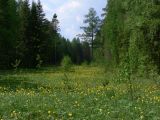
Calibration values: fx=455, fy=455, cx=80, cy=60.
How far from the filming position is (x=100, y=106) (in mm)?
11328

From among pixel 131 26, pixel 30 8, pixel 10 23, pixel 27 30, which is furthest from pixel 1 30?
pixel 131 26

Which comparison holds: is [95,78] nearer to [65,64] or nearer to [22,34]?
[65,64]

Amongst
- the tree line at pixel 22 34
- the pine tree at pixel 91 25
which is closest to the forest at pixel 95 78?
the tree line at pixel 22 34

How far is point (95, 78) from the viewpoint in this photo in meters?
33.3

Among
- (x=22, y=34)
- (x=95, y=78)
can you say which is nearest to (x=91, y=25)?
(x=22, y=34)

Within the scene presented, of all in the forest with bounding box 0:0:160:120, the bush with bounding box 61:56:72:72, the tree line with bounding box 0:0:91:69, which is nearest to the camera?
the forest with bounding box 0:0:160:120

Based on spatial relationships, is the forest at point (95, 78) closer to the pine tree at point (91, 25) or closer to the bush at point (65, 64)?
the bush at point (65, 64)

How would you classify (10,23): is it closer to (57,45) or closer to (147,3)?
(147,3)

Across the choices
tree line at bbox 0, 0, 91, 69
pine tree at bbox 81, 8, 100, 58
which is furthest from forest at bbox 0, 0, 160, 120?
pine tree at bbox 81, 8, 100, 58

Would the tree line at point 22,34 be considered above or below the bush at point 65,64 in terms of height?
above

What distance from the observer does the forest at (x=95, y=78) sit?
10.6m

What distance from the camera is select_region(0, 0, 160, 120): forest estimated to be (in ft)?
34.6

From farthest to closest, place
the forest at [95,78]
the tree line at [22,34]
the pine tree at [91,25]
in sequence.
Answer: the pine tree at [91,25], the tree line at [22,34], the forest at [95,78]

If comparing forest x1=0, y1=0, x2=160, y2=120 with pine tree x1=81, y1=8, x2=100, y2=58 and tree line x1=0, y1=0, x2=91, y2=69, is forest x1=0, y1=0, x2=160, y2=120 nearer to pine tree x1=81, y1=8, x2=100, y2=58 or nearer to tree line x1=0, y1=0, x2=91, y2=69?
tree line x1=0, y1=0, x2=91, y2=69
